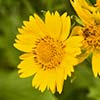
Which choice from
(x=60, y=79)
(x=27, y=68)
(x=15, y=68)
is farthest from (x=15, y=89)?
(x=60, y=79)

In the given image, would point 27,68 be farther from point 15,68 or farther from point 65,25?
point 15,68

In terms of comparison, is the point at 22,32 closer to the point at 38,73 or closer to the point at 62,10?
the point at 38,73

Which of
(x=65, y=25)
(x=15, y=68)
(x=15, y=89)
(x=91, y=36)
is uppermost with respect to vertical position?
(x=65, y=25)

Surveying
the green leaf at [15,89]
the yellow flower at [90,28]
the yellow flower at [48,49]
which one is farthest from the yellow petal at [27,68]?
the green leaf at [15,89]

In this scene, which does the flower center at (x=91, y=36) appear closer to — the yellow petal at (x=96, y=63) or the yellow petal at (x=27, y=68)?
the yellow petal at (x=96, y=63)

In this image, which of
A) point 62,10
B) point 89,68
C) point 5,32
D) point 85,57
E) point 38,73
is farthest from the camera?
point 5,32

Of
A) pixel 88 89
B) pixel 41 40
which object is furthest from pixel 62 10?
pixel 41 40
